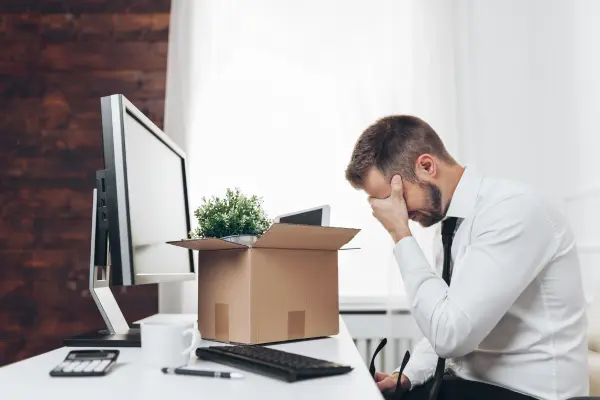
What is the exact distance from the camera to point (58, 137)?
2.38 m

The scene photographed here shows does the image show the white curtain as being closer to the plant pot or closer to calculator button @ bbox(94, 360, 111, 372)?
the plant pot

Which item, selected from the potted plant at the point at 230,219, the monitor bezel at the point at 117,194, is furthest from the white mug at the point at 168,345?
the potted plant at the point at 230,219

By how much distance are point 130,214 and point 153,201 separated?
0.22m

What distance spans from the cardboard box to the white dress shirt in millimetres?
199

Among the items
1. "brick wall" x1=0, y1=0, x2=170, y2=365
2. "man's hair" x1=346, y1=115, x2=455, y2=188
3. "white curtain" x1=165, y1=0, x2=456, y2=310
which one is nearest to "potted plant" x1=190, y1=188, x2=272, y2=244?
"man's hair" x1=346, y1=115, x2=455, y2=188

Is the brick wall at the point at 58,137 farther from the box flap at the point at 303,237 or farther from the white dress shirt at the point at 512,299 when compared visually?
the white dress shirt at the point at 512,299

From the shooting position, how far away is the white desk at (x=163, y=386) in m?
0.74

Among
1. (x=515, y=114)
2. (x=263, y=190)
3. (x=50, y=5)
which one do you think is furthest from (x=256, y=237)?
(x=50, y=5)

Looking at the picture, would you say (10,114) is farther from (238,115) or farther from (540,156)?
(540,156)

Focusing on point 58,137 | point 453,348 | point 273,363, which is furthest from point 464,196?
point 58,137

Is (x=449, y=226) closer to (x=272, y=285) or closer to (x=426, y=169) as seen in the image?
(x=426, y=169)

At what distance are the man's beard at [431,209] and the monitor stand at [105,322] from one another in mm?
661

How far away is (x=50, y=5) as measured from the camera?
2439mm

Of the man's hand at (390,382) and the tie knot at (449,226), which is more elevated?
the tie knot at (449,226)
